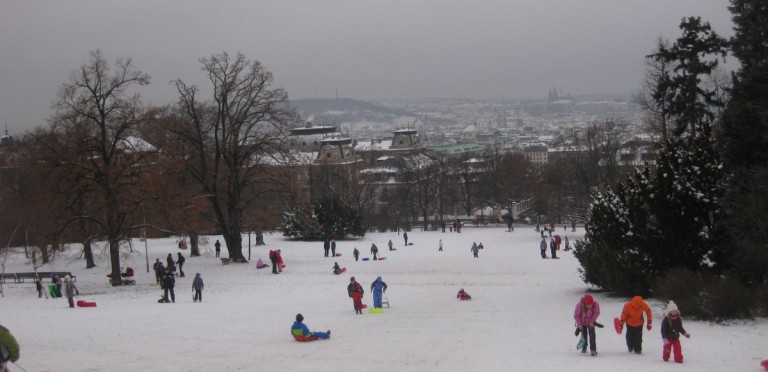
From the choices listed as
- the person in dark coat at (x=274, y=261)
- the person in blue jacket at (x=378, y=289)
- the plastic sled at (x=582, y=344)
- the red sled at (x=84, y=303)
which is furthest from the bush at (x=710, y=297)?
the person in dark coat at (x=274, y=261)

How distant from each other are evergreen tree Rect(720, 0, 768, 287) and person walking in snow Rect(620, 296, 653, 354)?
5.53 m

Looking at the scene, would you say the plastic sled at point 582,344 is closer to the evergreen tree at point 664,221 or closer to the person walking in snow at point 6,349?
the evergreen tree at point 664,221

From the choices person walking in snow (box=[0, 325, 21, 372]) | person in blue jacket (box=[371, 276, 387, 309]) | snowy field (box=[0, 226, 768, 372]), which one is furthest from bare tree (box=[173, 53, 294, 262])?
person walking in snow (box=[0, 325, 21, 372])

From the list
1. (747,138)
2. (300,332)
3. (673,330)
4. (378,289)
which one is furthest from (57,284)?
(747,138)

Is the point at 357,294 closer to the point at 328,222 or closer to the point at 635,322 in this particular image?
the point at 635,322

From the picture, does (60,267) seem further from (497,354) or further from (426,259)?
(497,354)

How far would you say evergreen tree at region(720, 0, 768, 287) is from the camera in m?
20.1

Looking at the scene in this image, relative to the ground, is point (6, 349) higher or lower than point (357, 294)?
higher

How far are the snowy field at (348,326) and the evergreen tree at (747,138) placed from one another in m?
2.32

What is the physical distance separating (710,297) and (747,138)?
15.4ft

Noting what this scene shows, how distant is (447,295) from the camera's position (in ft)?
95.5

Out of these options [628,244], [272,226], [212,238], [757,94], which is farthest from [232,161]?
[757,94]

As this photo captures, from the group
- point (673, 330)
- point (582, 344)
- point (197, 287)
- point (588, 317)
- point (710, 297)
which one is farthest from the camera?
point (197, 287)

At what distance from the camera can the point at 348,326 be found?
22.1 m
